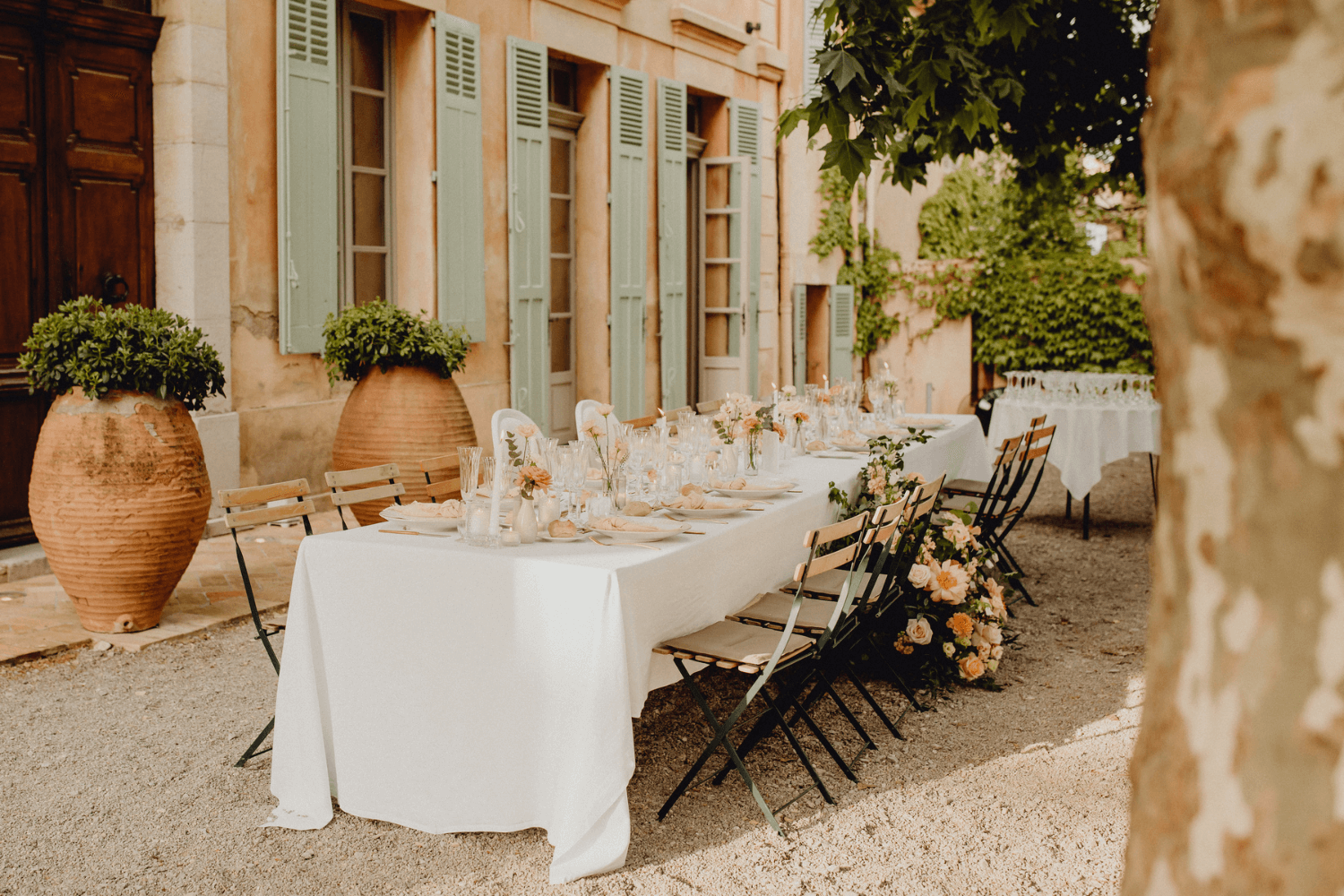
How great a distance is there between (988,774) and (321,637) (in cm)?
193

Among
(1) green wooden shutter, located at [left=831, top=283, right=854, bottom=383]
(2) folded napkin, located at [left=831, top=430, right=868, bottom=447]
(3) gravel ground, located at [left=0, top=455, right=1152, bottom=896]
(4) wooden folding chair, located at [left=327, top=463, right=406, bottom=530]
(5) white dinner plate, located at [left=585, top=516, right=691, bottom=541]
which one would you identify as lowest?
(3) gravel ground, located at [left=0, top=455, right=1152, bottom=896]

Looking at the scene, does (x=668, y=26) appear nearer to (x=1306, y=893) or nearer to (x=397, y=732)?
(x=397, y=732)

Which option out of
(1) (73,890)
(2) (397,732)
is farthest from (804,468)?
(1) (73,890)

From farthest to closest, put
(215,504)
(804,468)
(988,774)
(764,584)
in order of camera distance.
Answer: (215,504) < (804,468) < (764,584) < (988,774)

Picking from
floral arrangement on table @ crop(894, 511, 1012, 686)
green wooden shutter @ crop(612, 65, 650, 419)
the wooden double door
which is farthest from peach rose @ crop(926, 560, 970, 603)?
green wooden shutter @ crop(612, 65, 650, 419)

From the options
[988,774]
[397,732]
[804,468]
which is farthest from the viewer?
[804,468]

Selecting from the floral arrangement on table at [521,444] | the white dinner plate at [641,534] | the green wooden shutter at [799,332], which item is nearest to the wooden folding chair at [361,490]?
the floral arrangement on table at [521,444]

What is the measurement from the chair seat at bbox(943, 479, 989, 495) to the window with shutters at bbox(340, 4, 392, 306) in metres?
3.75

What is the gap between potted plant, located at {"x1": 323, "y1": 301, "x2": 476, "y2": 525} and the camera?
646 centimetres

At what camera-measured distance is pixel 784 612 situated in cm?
388

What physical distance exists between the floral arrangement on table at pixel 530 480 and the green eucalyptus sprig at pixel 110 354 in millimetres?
2116

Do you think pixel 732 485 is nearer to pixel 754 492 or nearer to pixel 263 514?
pixel 754 492

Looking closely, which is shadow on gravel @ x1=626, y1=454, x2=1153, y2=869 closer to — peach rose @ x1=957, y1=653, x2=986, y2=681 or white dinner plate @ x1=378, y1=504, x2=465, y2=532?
peach rose @ x1=957, y1=653, x2=986, y2=681

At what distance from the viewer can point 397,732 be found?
131 inches
